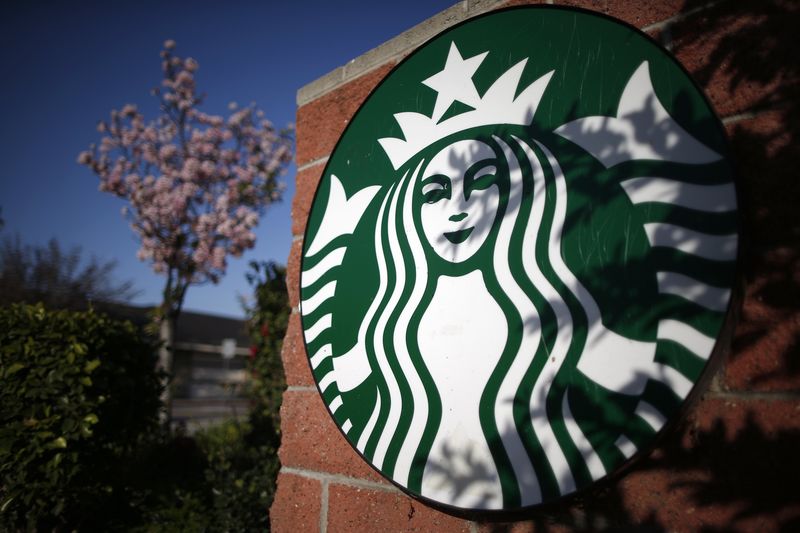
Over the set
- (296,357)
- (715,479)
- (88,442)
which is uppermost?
(296,357)

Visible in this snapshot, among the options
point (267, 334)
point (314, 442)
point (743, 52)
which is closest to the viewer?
point (743, 52)

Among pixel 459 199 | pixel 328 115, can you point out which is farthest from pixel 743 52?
pixel 328 115

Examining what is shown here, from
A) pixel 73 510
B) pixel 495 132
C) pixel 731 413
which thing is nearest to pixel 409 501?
pixel 731 413

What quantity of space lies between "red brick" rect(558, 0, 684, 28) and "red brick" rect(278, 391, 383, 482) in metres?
1.90

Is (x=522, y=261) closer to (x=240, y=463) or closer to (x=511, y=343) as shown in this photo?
(x=511, y=343)

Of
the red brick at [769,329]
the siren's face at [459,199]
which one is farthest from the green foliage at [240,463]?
the red brick at [769,329]

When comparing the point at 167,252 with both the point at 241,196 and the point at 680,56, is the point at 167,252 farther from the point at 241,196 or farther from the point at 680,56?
the point at 680,56

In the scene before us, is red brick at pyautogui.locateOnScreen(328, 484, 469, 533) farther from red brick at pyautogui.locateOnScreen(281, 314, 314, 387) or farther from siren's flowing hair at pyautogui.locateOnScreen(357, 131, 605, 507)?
red brick at pyautogui.locateOnScreen(281, 314, 314, 387)

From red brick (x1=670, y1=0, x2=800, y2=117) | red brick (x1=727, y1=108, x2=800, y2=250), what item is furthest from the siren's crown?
red brick (x1=727, y1=108, x2=800, y2=250)

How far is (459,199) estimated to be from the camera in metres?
1.70

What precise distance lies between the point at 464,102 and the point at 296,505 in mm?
1879

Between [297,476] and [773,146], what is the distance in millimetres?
2131

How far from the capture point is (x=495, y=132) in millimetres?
1636

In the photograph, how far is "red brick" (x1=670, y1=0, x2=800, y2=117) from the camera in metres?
1.24
